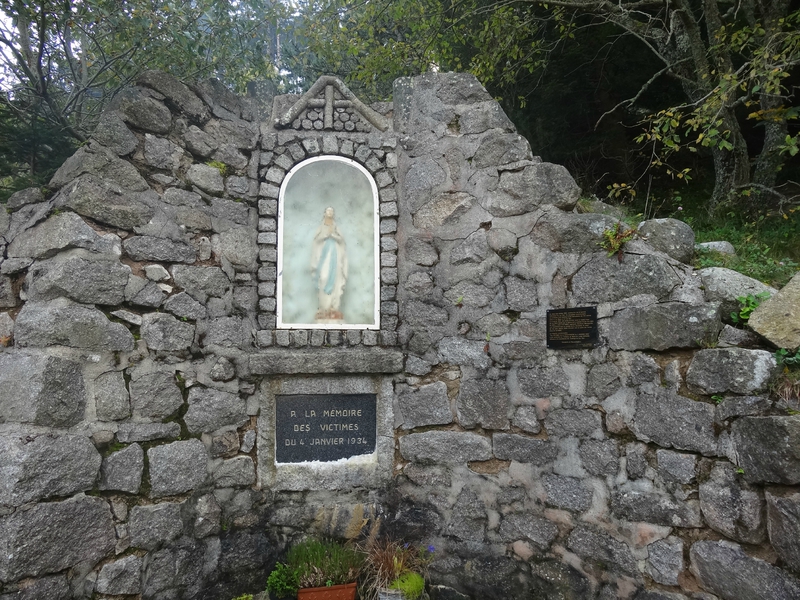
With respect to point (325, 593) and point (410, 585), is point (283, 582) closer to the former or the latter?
point (325, 593)

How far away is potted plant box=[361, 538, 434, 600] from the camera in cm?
352

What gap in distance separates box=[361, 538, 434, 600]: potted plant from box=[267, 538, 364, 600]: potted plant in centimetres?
10

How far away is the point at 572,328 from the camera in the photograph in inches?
140

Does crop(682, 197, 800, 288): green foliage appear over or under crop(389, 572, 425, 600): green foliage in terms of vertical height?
over

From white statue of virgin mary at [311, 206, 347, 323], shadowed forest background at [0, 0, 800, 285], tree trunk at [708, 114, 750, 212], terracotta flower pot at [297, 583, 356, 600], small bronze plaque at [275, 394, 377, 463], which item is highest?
shadowed forest background at [0, 0, 800, 285]

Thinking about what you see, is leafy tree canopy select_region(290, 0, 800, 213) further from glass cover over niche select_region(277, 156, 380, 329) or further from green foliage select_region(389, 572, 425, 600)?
green foliage select_region(389, 572, 425, 600)

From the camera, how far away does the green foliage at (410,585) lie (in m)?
3.51

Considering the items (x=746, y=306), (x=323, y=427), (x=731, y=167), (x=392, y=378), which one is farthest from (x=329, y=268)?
(x=731, y=167)

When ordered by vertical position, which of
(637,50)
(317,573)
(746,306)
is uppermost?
(637,50)

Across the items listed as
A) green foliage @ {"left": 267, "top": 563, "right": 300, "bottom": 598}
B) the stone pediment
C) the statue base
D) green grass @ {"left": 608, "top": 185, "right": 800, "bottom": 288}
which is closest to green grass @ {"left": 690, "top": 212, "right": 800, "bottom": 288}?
green grass @ {"left": 608, "top": 185, "right": 800, "bottom": 288}

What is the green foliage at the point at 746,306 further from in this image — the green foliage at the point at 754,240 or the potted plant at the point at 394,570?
the potted plant at the point at 394,570

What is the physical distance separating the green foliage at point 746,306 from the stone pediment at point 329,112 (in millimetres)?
3052

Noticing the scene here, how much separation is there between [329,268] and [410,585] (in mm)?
2498

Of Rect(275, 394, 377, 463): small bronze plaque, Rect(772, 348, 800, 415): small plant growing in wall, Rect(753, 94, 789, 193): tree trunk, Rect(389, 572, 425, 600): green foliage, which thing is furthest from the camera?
Rect(753, 94, 789, 193): tree trunk
